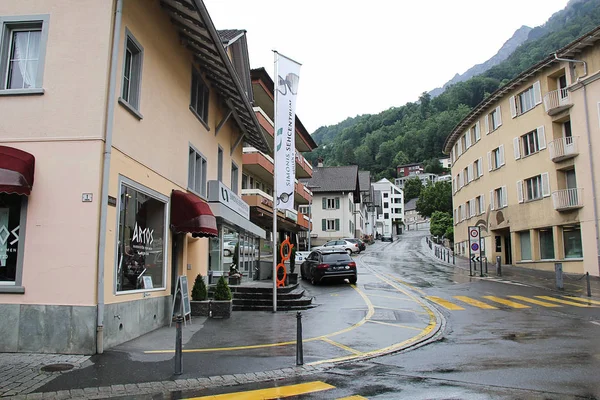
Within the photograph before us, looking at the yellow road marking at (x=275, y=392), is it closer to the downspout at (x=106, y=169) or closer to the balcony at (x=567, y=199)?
the downspout at (x=106, y=169)

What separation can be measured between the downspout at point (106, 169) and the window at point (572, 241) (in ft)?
87.6

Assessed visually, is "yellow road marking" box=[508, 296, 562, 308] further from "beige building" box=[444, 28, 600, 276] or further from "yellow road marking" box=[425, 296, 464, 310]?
"beige building" box=[444, 28, 600, 276]

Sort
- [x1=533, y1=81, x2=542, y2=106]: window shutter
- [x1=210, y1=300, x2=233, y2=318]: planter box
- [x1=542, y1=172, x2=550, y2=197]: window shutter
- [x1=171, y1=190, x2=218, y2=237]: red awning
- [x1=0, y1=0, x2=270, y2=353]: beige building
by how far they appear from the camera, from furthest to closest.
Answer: [x1=533, y1=81, x2=542, y2=106]: window shutter → [x1=542, y1=172, x2=550, y2=197]: window shutter → [x1=210, y1=300, x2=233, y2=318]: planter box → [x1=171, y1=190, x2=218, y2=237]: red awning → [x1=0, y1=0, x2=270, y2=353]: beige building

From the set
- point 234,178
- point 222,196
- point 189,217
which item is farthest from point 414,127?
point 189,217

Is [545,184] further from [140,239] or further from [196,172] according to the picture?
[140,239]

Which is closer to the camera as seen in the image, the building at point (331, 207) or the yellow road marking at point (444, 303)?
the yellow road marking at point (444, 303)

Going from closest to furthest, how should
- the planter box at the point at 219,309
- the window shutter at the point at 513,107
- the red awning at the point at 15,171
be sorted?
the red awning at the point at 15,171 → the planter box at the point at 219,309 → the window shutter at the point at 513,107

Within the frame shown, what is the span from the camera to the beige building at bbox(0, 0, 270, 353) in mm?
8266

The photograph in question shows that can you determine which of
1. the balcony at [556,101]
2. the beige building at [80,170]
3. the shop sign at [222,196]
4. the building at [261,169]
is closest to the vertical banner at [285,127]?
the shop sign at [222,196]

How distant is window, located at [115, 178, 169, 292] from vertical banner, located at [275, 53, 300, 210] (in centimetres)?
461

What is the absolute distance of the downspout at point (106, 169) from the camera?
8.29 metres

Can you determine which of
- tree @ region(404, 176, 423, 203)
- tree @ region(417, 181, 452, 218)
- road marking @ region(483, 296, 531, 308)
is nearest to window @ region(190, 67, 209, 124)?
road marking @ region(483, 296, 531, 308)

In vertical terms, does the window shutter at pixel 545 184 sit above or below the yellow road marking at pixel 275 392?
above

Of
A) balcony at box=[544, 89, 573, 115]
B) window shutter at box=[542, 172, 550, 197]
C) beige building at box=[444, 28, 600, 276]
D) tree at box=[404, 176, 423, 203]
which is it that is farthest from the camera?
tree at box=[404, 176, 423, 203]
